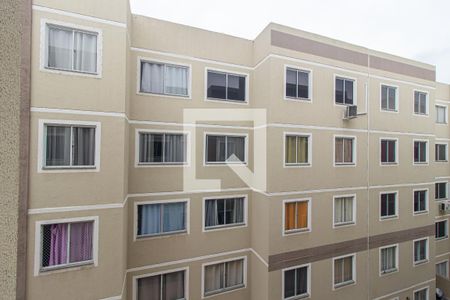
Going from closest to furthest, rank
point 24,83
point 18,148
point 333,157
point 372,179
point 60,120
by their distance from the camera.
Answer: point 18,148 → point 24,83 → point 60,120 → point 333,157 → point 372,179

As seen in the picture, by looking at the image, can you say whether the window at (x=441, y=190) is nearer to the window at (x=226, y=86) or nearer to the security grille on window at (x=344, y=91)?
the security grille on window at (x=344, y=91)

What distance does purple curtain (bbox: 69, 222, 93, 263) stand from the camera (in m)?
5.69

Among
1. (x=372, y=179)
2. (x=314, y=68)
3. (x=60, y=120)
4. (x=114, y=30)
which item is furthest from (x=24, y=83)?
(x=372, y=179)

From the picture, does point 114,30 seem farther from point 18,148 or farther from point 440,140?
point 440,140

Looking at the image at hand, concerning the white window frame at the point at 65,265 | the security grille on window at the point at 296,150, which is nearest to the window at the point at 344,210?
the security grille on window at the point at 296,150

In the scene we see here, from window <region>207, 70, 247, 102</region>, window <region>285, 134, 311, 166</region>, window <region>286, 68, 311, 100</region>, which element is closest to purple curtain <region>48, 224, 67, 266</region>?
window <region>207, 70, 247, 102</region>

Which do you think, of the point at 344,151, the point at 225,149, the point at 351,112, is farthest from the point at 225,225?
the point at 351,112

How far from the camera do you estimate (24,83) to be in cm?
497

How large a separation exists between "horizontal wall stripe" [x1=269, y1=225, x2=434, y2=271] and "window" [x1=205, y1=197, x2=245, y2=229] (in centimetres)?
182

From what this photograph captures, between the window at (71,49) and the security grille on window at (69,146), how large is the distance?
4.64 ft

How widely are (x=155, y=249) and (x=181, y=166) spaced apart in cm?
279

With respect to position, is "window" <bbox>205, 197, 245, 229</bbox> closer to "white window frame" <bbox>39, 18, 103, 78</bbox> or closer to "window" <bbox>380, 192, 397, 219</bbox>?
"white window frame" <bbox>39, 18, 103, 78</bbox>

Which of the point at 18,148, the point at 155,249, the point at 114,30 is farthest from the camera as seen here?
the point at 155,249

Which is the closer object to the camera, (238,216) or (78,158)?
(78,158)
